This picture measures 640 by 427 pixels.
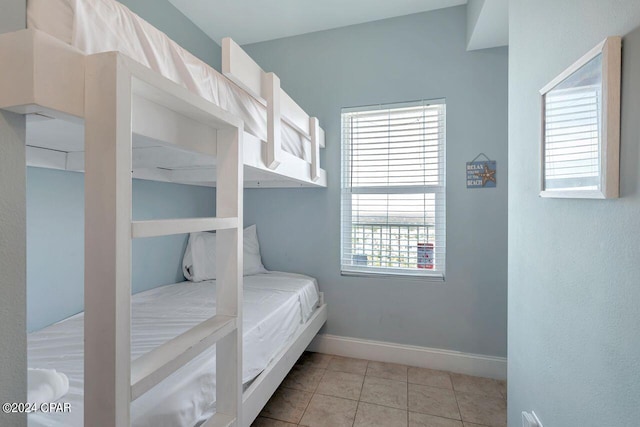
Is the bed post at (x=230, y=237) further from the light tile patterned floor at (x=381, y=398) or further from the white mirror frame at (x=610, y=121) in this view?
the white mirror frame at (x=610, y=121)

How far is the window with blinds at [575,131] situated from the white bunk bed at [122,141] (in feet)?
3.48

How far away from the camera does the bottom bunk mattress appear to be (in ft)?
2.74

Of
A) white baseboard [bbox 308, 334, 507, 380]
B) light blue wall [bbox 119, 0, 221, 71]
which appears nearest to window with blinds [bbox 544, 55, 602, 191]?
white baseboard [bbox 308, 334, 507, 380]

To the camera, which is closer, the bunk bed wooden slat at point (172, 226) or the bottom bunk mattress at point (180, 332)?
the bunk bed wooden slat at point (172, 226)

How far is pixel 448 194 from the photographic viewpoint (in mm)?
2275

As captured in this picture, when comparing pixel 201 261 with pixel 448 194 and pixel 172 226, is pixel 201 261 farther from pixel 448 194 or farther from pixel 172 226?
pixel 448 194

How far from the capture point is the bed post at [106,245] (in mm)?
584

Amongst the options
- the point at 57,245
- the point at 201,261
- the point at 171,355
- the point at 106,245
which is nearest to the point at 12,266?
the point at 106,245

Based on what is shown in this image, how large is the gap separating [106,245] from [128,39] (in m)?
0.63

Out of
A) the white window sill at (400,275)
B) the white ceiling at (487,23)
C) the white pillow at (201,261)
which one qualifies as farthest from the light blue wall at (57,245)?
the white ceiling at (487,23)

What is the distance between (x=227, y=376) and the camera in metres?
0.99

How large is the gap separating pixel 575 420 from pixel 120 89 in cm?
149

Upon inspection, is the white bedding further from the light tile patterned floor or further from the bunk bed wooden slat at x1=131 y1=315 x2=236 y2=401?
the light tile patterned floor

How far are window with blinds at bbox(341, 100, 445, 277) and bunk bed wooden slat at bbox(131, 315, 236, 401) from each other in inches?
66.5
